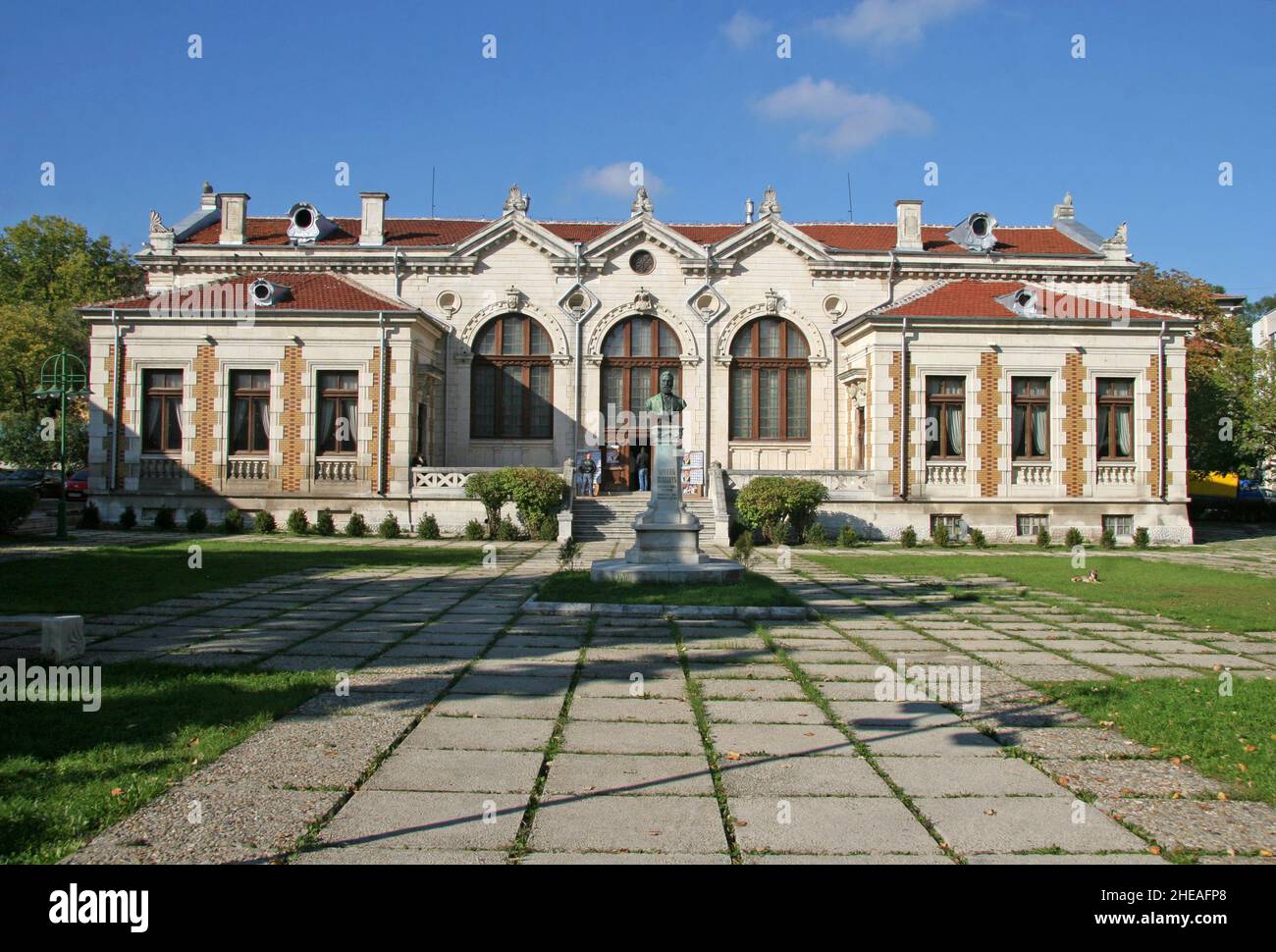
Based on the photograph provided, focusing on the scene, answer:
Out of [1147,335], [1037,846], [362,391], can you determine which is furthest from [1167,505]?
[1037,846]

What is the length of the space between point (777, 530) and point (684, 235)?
1421 centimetres

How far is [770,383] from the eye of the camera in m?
31.6

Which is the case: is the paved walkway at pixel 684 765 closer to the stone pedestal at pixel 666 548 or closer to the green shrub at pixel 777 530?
the stone pedestal at pixel 666 548

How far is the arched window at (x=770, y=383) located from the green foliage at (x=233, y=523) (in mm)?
16350

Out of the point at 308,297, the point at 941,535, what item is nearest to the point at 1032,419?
the point at 941,535

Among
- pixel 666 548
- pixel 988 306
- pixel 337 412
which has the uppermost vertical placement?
pixel 988 306

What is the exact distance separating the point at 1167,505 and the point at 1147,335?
5.27m

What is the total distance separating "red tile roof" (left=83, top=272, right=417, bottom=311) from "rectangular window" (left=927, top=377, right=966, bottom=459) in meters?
16.3

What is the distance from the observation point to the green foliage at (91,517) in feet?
86.0

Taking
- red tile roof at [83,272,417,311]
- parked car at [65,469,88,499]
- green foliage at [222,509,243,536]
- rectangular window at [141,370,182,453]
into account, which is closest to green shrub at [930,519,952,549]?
red tile roof at [83,272,417,311]

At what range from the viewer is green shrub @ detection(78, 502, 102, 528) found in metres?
26.2

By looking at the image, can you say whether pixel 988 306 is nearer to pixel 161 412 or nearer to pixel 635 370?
pixel 635 370

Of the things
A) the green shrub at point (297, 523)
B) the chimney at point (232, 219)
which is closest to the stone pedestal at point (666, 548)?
the green shrub at point (297, 523)
